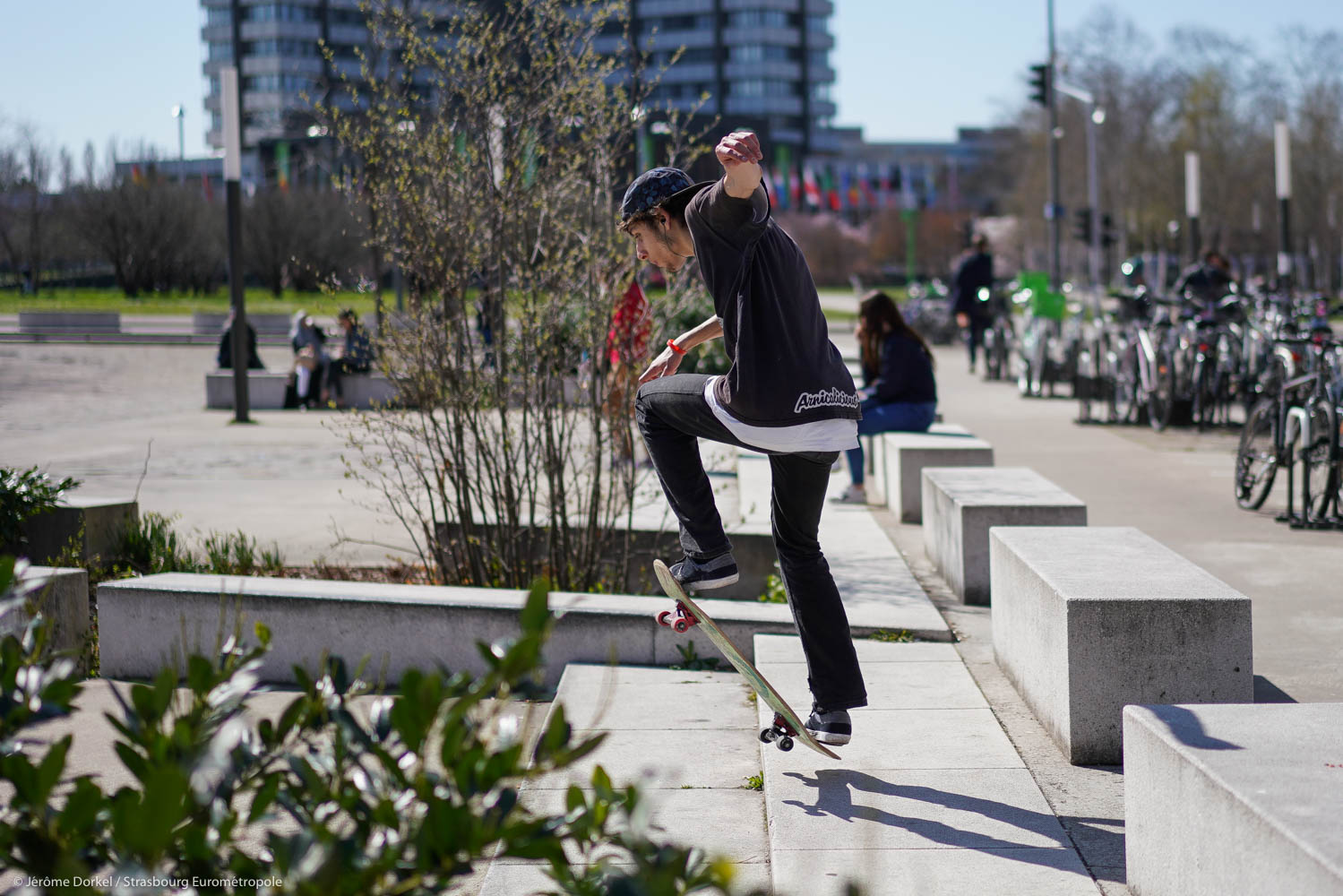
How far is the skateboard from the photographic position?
4.05 meters

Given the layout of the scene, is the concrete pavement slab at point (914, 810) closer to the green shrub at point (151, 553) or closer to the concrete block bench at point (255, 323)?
the green shrub at point (151, 553)

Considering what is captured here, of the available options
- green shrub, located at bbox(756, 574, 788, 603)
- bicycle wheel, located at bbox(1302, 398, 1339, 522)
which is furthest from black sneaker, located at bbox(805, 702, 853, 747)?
bicycle wheel, located at bbox(1302, 398, 1339, 522)

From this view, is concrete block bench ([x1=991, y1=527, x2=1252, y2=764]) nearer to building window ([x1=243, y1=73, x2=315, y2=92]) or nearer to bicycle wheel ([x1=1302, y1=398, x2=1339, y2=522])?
bicycle wheel ([x1=1302, y1=398, x2=1339, y2=522])

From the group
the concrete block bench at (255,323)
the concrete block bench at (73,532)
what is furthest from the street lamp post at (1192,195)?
the concrete block bench at (255,323)

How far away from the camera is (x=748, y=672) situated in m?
4.06

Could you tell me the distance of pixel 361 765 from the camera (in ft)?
6.00

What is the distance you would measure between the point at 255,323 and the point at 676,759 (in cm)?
3731

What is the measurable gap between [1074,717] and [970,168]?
142 m

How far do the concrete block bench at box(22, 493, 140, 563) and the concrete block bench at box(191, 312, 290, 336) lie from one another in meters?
31.6

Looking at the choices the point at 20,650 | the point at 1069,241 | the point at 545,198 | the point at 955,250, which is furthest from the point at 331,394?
the point at 955,250

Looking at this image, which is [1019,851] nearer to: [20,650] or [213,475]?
[20,650]

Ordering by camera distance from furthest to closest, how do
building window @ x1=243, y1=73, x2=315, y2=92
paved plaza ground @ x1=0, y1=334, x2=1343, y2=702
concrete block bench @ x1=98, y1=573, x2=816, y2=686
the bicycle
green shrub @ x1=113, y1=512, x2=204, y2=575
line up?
1. building window @ x1=243, y1=73, x2=315, y2=92
2. the bicycle
3. green shrub @ x1=113, y1=512, x2=204, y2=575
4. paved plaza ground @ x1=0, y1=334, x2=1343, y2=702
5. concrete block bench @ x1=98, y1=573, x2=816, y2=686

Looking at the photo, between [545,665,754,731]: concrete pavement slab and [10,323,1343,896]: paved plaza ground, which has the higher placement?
[10,323,1343,896]: paved plaza ground

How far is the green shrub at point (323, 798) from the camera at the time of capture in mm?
1522
